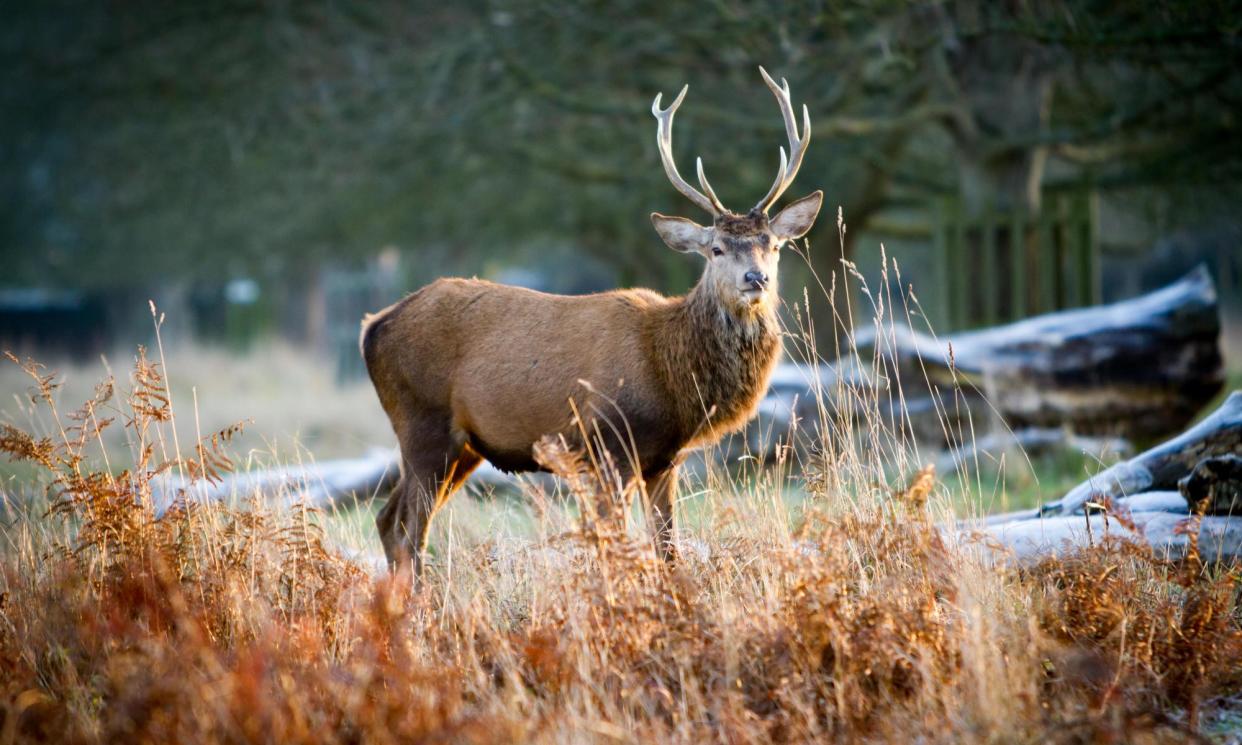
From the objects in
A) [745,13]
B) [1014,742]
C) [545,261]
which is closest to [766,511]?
[1014,742]

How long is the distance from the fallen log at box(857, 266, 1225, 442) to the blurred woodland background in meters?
1.99

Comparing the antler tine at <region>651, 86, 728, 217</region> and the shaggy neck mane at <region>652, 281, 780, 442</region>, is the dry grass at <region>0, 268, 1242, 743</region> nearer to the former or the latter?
the shaggy neck mane at <region>652, 281, 780, 442</region>

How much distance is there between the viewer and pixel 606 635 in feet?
12.7

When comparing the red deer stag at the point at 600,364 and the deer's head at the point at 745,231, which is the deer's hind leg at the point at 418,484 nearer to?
the red deer stag at the point at 600,364

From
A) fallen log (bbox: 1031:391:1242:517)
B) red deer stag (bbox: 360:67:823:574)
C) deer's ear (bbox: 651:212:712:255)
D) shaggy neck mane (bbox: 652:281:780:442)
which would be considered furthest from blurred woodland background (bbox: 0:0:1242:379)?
shaggy neck mane (bbox: 652:281:780:442)

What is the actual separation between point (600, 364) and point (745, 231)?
0.98m

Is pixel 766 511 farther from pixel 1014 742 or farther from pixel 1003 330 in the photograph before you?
pixel 1003 330

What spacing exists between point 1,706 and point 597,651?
1877mm

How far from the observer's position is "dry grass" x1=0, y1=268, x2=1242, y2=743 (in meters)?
3.43

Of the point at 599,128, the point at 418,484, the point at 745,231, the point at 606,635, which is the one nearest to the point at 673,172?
the point at 745,231

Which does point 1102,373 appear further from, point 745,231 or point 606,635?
point 606,635

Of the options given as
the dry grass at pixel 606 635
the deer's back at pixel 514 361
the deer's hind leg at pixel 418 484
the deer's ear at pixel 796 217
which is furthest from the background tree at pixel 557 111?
the dry grass at pixel 606 635

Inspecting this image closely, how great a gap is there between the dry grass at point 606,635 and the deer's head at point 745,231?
0.99 meters

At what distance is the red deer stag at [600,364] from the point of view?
543 cm
